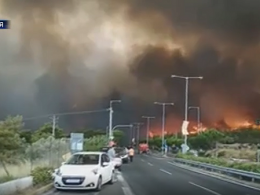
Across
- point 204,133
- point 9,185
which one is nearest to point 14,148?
point 9,185

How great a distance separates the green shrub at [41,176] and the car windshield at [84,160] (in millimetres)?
1298

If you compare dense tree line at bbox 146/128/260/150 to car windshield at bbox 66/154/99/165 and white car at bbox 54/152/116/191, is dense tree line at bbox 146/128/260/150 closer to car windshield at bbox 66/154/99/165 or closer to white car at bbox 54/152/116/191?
car windshield at bbox 66/154/99/165

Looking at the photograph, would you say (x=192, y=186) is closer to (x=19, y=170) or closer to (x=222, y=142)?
(x=19, y=170)

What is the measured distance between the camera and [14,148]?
2267 cm

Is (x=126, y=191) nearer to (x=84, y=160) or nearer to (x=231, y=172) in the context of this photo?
(x=84, y=160)

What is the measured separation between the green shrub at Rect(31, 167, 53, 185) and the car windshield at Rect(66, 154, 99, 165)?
1298mm

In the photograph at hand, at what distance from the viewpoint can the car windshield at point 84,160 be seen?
71.8 ft

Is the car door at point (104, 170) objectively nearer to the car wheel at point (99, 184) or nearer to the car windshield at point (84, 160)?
the car windshield at point (84, 160)

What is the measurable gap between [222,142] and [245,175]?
204 feet

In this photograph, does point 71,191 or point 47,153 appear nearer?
point 71,191

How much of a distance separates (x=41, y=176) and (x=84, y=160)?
76.2 inches

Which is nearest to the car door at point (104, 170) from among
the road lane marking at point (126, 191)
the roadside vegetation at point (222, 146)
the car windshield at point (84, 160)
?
the car windshield at point (84, 160)

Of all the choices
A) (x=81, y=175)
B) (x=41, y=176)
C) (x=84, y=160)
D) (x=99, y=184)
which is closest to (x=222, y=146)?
(x=84, y=160)

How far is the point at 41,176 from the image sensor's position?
22078mm
